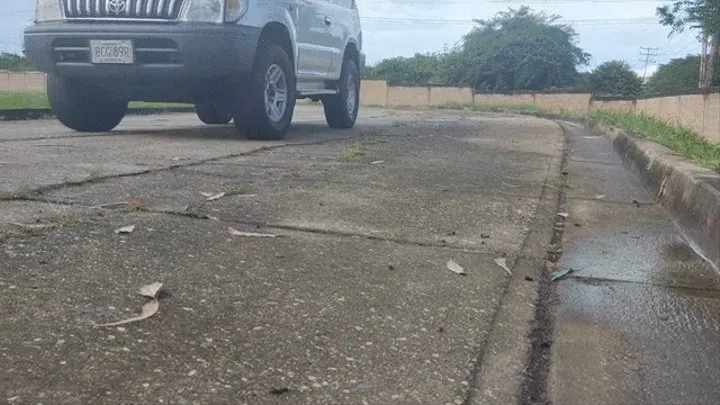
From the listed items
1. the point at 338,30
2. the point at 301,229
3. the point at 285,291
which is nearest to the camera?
the point at 285,291

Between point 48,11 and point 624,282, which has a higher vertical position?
point 48,11

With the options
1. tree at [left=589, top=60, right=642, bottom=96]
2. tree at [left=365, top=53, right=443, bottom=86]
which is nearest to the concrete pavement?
tree at [left=589, top=60, right=642, bottom=96]

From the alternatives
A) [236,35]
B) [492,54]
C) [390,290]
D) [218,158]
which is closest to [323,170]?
[218,158]

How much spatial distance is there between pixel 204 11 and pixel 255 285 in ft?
13.4

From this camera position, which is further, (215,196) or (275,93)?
(275,93)

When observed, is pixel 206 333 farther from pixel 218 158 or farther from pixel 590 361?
pixel 218 158

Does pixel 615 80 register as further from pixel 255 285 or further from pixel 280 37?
pixel 255 285

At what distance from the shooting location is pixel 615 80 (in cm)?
4725

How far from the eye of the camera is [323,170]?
442 cm

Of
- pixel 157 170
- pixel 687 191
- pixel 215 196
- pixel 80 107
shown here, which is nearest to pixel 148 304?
pixel 215 196

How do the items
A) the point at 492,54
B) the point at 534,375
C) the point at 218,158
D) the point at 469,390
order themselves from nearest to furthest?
1. the point at 469,390
2. the point at 534,375
3. the point at 218,158
4. the point at 492,54

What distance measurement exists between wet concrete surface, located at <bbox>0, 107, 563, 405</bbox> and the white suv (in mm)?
1725

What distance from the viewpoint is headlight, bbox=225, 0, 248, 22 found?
5.67 metres

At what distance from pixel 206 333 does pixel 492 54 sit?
49.1 metres
